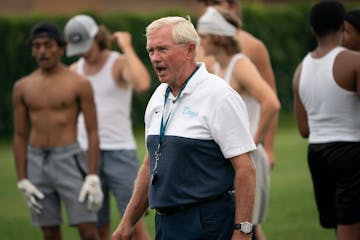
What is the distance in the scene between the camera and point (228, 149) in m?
5.89

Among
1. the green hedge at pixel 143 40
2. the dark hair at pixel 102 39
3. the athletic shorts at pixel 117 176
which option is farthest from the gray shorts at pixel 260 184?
the green hedge at pixel 143 40

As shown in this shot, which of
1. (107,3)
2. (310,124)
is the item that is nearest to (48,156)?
(310,124)

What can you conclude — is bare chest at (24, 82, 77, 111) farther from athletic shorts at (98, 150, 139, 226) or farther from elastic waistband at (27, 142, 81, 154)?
athletic shorts at (98, 150, 139, 226)

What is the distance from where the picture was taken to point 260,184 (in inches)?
359

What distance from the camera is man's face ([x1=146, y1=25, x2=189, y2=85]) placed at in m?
5.99

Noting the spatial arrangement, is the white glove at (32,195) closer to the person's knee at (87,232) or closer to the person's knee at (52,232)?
the person's knee at (52,232)

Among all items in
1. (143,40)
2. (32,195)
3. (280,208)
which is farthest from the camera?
(143,40)

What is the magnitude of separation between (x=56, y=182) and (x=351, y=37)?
3.01 meters

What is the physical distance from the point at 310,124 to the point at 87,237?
2.46 meters

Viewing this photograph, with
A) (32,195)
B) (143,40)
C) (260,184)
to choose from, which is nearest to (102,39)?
(32,195)

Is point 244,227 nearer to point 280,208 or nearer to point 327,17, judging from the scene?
point 327,17

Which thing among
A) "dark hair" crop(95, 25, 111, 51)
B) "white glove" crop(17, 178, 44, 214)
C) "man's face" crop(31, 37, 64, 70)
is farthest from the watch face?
"dark hair" crop(95, 25, 111, 51)

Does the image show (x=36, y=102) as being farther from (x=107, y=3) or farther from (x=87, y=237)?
(x=107, y=3)

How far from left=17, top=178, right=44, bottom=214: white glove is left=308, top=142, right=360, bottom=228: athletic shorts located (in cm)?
264
